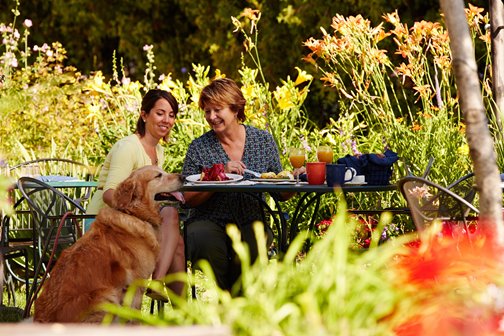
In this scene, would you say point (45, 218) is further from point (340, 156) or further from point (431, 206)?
point (340, 156)

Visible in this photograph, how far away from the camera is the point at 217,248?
4.95 metres

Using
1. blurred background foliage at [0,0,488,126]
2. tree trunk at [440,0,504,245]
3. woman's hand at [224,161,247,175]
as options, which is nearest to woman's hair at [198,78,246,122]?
woman's hand at [224,161,247,175]

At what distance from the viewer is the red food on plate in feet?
15.1

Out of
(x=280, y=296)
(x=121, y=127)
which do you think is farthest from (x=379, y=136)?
(x=280, y=296)

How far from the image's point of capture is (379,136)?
7.10m

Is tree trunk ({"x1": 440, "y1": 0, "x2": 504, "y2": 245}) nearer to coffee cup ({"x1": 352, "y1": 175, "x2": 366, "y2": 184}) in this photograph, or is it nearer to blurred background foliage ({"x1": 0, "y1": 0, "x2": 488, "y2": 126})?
coffee cup ({"x1": 352, "y1": 175, "x2": 366, "y2": 184})

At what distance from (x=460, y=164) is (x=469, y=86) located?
13.0ft

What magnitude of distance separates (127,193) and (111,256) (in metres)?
0.48

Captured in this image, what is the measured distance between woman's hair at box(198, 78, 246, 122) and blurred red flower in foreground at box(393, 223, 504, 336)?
2.52 meters

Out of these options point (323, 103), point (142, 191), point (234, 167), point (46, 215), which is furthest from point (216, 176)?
point (323, 103)

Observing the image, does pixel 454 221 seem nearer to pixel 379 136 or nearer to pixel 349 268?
pixel 349 268

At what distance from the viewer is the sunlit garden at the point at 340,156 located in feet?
7.14

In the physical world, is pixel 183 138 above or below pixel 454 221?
above

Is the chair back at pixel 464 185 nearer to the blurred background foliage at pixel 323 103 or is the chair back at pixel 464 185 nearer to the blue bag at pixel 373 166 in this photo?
the blue bag at pixel 373 166
